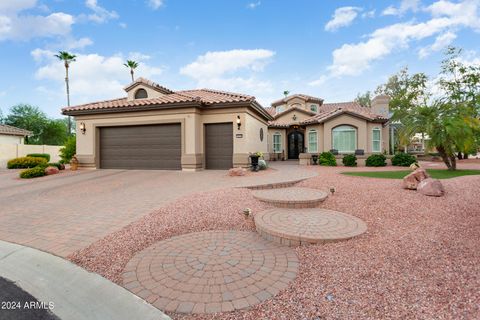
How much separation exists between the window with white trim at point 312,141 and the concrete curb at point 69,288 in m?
16.9

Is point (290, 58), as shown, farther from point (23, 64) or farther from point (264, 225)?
point (23, 64)

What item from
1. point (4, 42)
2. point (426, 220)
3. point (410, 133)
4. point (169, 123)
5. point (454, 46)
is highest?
point (454, 46)

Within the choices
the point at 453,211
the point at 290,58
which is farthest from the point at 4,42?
the point at 453,211

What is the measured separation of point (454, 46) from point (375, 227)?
30335mm

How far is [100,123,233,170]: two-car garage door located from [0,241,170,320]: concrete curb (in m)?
9.85

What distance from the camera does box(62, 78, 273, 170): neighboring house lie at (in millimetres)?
12453

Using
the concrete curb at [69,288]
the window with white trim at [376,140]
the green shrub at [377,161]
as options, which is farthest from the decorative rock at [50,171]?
the window with white trim at [376,140]

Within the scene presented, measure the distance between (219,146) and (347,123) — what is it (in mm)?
10047

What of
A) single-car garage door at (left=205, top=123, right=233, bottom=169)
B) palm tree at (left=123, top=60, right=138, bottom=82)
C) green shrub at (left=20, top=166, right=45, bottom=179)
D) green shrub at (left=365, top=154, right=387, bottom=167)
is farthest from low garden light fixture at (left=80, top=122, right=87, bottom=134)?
palm tree at (left=123, top=60, right=138, bottom=82)

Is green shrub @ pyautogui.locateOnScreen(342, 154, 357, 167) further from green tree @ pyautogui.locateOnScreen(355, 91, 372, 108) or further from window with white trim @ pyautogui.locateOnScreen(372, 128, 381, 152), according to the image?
green tree @ pyautogui.locateOnScreen(355, 91, 372, 108)

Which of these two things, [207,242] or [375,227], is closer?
[207,242]

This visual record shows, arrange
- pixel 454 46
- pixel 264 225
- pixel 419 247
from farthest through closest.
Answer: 1. pixel 454 46
2. pixel 264 225
3. pixel 419 247

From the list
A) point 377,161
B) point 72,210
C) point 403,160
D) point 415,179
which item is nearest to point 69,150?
point 72,210

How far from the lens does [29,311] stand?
7.43ft
